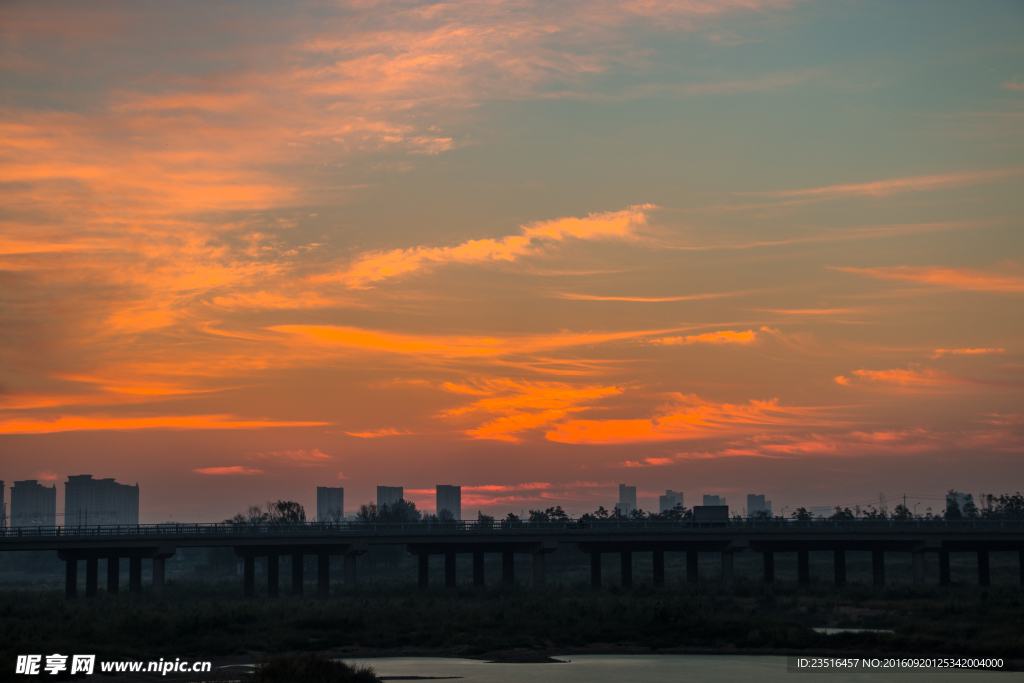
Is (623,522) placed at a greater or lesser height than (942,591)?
greater

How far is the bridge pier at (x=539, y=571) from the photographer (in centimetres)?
9581

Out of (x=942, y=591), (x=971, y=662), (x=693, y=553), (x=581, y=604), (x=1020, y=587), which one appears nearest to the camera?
(x=971, y=662)

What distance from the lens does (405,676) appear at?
4775cm

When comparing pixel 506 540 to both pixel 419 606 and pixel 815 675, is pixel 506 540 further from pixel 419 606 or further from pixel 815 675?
pixel 815 675

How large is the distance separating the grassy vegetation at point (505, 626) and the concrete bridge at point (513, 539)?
414 inches

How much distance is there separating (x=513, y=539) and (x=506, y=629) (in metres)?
31.9

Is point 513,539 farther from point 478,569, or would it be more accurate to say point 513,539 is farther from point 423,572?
point 423,572

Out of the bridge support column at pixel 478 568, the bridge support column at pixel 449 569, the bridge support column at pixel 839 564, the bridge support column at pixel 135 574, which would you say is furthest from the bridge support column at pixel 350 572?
the bridge support column at pixel 839 564

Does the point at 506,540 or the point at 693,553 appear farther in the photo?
the point at 693,553

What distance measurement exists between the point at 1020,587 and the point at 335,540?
6923cm

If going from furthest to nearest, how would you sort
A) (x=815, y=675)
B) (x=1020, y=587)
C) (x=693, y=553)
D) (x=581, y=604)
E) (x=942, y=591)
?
1. (x=693, y=553)
2. (x=1020, y=587)
3. (x=942, y=591)
4. (x=581, y=604)
5. (x=815, y=675)

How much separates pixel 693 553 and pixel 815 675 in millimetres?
58373

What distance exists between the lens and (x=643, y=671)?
49625 millimetres

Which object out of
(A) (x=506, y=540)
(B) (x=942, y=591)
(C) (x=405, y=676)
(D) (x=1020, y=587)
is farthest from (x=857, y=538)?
(C) (x=405, y=676)
